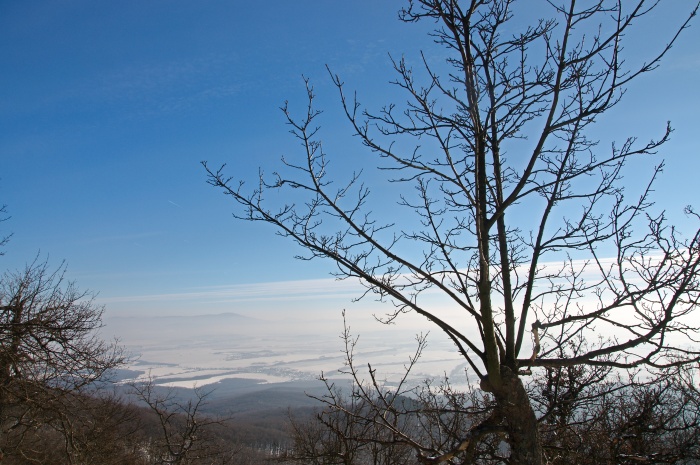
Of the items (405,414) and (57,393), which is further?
(57,393)

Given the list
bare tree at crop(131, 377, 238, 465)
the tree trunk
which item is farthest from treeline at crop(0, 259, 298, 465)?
the tree trunk

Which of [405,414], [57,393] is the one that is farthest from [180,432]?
[405,414]

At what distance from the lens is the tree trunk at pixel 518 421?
258cm

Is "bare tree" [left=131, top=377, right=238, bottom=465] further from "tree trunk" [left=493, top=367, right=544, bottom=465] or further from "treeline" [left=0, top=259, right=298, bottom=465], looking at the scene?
"tree trunk" [left=493, top=367, right=544, bottom=465]

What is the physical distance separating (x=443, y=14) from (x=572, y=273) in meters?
2.22

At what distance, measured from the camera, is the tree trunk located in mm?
2578

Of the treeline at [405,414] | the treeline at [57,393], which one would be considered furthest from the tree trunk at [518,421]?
the treeline at [57,393]

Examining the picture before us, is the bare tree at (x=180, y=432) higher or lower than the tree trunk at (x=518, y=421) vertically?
lower

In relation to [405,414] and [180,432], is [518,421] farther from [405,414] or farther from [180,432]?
[180,432]

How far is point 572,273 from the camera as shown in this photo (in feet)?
11.3

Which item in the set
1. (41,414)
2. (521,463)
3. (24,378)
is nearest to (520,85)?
(521,463)

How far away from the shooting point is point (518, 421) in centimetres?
263

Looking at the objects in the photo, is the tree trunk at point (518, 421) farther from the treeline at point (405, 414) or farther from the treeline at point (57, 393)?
the treeline at point (57, 393)

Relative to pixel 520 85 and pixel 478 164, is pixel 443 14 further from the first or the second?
pixel 478 164
